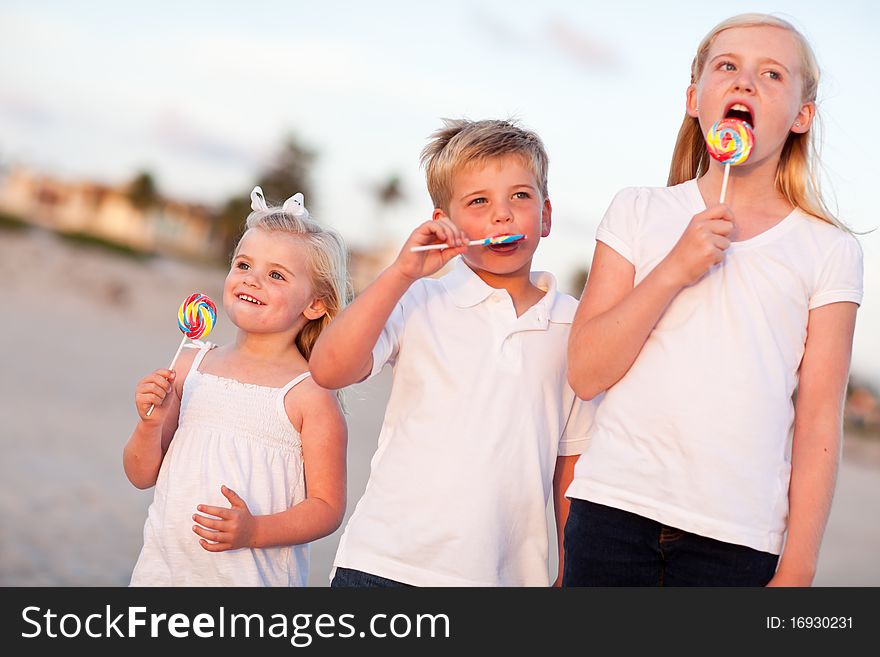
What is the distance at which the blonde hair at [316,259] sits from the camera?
12.4 ft

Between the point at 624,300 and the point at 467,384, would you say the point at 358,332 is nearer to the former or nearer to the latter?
the point at 467,384

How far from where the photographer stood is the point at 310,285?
3.77 metres

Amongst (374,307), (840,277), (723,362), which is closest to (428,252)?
(374,307)

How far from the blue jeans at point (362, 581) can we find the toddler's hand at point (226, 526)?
0.36 metres

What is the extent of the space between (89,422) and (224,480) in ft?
67.6

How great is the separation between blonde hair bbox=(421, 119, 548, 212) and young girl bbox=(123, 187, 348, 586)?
507mm

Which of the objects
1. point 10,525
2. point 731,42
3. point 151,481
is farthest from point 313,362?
point 10,525

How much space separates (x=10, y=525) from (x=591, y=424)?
45.3ft

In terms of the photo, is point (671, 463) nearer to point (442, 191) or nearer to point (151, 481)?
point (442, 191)

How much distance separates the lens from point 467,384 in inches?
128

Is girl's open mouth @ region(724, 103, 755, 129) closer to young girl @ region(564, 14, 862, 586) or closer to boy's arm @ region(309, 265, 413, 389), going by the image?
young girl @ region(564, 14, 862, 586)

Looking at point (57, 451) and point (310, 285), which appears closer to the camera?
point (310, 285)

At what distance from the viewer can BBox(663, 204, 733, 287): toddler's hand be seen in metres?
2.83
